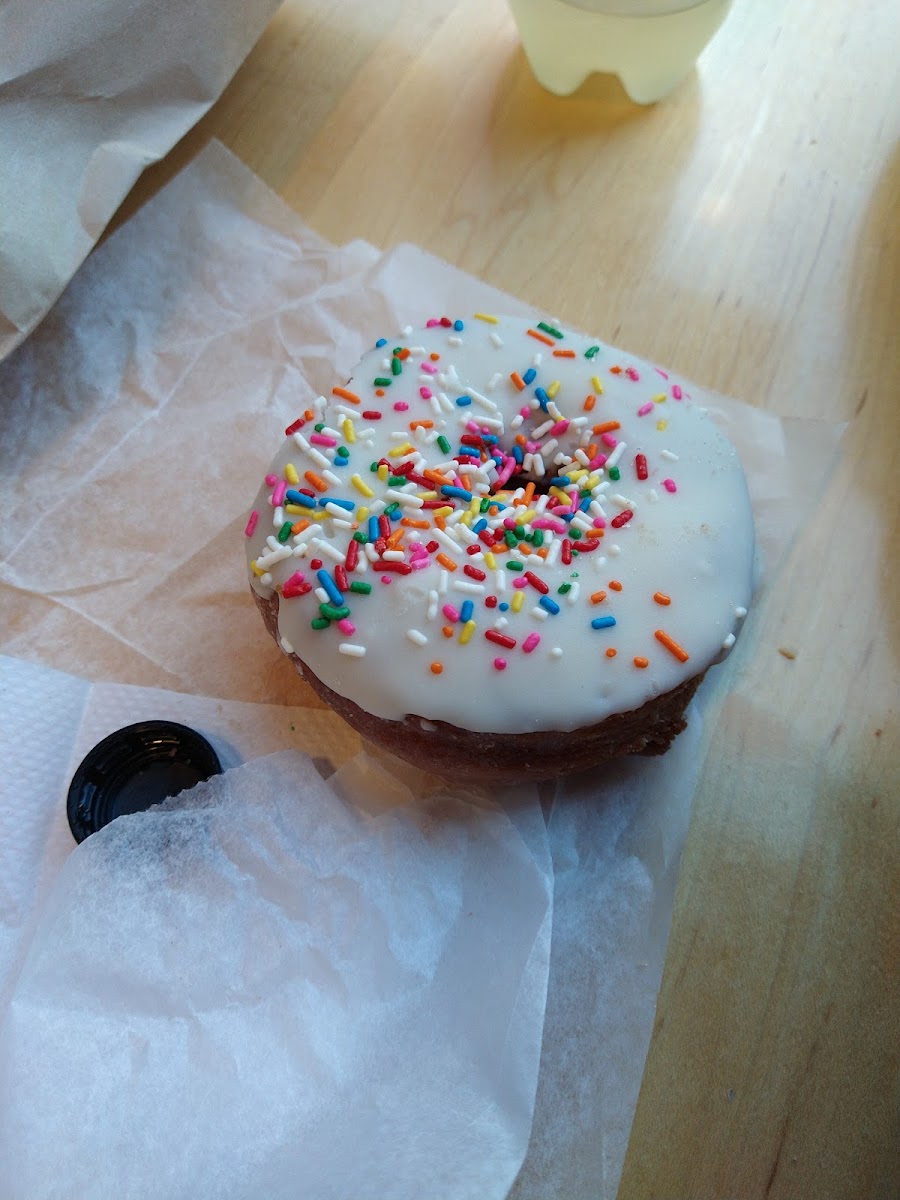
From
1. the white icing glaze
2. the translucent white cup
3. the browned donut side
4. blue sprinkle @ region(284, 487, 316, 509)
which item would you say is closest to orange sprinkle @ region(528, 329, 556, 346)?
the white icing glaze

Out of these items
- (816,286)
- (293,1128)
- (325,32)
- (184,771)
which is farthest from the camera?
(325,32)

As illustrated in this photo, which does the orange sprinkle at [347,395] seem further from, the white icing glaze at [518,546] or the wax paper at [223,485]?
the wax paper at [223,485]

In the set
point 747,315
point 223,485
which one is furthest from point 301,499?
point 747,315

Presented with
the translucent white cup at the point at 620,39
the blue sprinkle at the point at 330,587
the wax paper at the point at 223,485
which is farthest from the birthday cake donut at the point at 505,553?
the translucent white cup at the point at 620,39

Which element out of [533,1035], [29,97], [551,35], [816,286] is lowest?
[533,1035]

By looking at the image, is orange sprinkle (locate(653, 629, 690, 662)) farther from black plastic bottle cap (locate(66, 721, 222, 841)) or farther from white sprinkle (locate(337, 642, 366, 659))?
black plastic bottle cap (locate(66, 721, 222, 841))

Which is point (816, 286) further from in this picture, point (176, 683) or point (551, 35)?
point (176, 683)

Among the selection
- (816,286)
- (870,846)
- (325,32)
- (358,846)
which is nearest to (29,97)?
(325,32)
